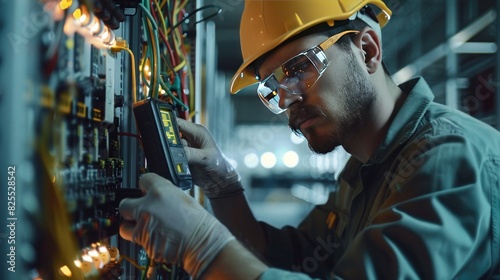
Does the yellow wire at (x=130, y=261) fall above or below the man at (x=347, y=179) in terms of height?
below

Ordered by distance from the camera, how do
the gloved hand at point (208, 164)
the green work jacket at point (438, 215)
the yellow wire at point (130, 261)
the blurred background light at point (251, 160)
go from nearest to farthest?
the green work jacket at point (438, 215)
the yellow wire at point (130, 261)
the gloved hand at point (208, 164)
the blurred background light at point (251, 160)

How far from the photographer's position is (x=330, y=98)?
4.70 ft

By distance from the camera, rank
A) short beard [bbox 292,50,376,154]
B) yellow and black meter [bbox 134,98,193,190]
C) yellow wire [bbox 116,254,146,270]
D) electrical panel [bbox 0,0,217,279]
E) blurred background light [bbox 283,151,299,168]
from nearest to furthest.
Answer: electrical panel [bbox 0,0,217,279]
yellow and black meter [bbox 134,98,193,190]
yellow wire [bbox 116,254,146,270]
short beard [bbox 292,50,376,154]
blurred background light [bbox 283,151,299,168]

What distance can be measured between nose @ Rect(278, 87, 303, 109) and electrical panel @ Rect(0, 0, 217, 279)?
37 cm

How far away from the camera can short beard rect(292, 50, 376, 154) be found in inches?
56.7

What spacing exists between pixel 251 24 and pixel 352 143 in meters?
0.49

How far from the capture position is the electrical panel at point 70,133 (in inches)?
27.5

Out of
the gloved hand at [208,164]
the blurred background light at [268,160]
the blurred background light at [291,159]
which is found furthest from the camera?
the blurred background light at [268,160]

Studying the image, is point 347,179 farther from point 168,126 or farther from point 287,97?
point 168,126

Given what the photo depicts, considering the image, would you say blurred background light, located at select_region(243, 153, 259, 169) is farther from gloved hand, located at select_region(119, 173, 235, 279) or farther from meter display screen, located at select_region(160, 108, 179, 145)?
gloved hand, located at select_region(119, 173, 235, 279)

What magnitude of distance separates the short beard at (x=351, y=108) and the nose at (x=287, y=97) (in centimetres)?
5

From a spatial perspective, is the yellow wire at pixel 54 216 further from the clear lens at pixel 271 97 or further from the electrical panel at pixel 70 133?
the clear lens at pixel 271 97

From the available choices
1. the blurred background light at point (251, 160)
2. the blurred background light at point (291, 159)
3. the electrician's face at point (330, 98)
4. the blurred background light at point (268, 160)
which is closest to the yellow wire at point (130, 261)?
the electrician's face at point (330, 98)

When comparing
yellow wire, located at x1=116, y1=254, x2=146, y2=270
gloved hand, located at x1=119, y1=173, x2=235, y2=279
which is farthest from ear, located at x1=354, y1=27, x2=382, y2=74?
yellow wire, located at x1=116, y1=254, x2=146, y2=270
